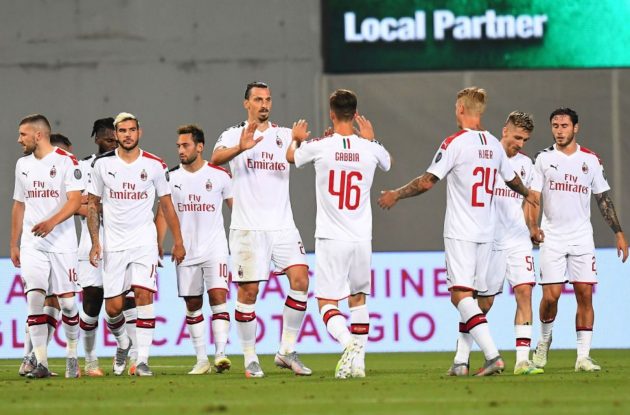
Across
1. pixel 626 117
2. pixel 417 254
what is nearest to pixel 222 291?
pixel 417 254

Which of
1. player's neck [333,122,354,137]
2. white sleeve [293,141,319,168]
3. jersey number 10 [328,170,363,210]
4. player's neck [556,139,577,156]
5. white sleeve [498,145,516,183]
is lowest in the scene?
jersey number 10 [328,170,363,210]

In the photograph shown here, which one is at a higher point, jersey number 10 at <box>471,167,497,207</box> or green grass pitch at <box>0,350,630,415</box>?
jersey number 10 at <box>471,167,497,207</box>

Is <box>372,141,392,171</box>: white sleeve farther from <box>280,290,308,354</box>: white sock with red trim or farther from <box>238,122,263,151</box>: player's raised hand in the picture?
<box>280,290,308,354</box>: white sock with red trim

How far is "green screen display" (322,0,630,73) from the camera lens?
19.7 metres

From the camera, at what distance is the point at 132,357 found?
1283cm

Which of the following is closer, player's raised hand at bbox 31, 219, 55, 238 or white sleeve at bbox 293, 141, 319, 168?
white sleeve at bbox 293, 141, 319, 168

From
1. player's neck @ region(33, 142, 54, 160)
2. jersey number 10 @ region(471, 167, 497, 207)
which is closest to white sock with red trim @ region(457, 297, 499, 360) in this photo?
jersey number 10 @ region(471, 167, 497, 207)

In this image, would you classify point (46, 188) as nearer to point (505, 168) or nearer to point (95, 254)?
point (95, 254)

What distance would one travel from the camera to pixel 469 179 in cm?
1105

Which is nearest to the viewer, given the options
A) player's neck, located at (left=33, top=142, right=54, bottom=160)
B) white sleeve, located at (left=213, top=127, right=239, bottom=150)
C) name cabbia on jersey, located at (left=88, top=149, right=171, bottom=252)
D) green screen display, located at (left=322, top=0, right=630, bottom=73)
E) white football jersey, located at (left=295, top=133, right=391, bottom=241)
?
white football jersey, located at (left=295, top=133, right=391, bottom=241)

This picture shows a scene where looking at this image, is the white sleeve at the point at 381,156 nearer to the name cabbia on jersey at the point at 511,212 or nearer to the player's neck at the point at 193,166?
the name cabbia on jersey at the point at 511,212

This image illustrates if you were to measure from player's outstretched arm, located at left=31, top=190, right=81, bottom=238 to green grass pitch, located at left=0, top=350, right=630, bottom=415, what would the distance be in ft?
3.98

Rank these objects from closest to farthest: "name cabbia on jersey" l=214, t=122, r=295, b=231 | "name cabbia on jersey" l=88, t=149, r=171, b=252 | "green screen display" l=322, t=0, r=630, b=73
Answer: "name cabbia on jersey" l=214, t=122, r=295, b=231
"name cabbia on jersey" l=88, t=149, r=171, b=252
"green screen display" l=322, t=0, r=630, b=73

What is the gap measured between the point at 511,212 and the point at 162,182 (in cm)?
294
